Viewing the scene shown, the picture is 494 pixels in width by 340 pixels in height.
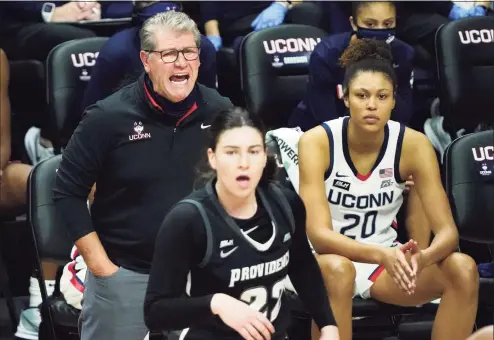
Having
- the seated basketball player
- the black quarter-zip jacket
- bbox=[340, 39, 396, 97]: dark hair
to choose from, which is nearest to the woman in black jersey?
the black quarter-zip jacket

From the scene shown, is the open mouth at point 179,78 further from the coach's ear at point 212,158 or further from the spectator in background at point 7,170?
the spectator in background at point 7,170

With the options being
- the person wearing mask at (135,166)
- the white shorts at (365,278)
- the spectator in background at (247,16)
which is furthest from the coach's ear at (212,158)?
the spectator in background at (247,16)

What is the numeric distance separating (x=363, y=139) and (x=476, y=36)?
1480mm

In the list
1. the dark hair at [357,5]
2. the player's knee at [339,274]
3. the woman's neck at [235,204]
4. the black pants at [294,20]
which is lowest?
the player's knee at [339,274]

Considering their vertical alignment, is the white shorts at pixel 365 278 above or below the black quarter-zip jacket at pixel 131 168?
below

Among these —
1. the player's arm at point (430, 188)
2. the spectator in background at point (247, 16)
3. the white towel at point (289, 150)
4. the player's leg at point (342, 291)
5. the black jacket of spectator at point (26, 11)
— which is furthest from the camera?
the spectator in background at point (247, 16)

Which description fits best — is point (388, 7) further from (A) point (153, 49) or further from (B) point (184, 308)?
(B) point (184, 308)

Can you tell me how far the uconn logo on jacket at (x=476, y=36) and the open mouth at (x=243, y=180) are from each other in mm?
2679

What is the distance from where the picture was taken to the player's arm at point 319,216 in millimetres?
4059

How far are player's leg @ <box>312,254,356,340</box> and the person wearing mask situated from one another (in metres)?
0.69

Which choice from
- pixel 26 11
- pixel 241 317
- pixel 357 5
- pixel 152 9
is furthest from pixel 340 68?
pixel 241 317

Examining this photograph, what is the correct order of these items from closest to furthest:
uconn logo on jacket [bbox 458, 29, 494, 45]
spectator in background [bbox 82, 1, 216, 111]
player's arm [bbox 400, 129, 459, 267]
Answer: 1. player's arm [bbox 400, 129, 459, 267]
2. spectator in background [bbox 82, 1, 216, 111]
3. uconn logo on jacket [bbox 458, 29, 494, 45]

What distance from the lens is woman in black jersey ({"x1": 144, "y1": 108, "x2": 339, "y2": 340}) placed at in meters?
2.95

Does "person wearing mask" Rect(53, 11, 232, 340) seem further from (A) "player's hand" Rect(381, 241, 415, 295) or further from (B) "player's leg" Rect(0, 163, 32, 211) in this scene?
(B) "player's leg" Rect(0, 163, 32, 211)
